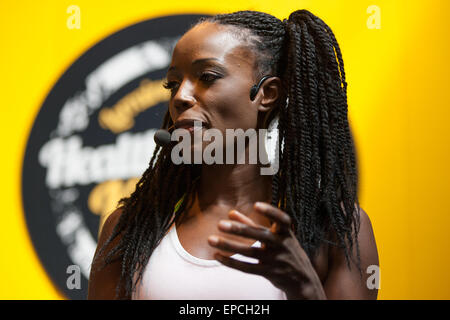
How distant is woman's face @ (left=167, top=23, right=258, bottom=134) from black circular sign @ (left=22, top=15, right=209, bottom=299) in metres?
0.50

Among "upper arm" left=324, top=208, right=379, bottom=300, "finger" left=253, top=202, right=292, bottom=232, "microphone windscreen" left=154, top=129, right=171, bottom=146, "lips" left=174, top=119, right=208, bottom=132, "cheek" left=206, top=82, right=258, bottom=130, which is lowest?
"upper arm" left=324, top=208, right=379, bottom=300

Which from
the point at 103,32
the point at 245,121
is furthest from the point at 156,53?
the point at 245,121

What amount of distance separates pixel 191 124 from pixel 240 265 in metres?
0.35

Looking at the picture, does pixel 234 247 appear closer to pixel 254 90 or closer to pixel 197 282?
pixel 197 282

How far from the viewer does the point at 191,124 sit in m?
1.02

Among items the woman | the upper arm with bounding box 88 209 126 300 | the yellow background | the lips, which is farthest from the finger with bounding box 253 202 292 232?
the yellow background

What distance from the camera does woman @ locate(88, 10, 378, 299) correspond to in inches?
39.4

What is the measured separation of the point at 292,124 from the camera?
3.56 ft

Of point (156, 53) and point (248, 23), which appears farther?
point (156, 53)

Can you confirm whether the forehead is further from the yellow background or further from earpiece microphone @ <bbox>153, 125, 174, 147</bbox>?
the yellow background

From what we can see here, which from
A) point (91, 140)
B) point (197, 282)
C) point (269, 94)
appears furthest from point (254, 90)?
point (91, 140)
